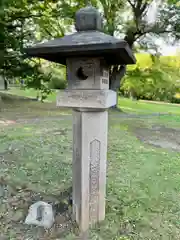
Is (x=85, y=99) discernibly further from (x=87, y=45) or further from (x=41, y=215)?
(x=41, y=215)

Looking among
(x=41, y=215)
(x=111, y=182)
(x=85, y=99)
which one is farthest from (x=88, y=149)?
(x=111, y=182)

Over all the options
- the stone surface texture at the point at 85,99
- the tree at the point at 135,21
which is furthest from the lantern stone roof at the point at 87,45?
the tree at the point at 135,21

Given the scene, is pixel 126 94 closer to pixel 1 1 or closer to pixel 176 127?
pixel 176 127

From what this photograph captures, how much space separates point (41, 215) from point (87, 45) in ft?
6.34

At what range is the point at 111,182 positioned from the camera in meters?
3.81

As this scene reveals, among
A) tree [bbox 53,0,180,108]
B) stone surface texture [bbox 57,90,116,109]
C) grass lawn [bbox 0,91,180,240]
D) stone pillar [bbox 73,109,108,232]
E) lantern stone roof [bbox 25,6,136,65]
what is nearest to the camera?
lantern stone roof [bbox 25,6,136,65]

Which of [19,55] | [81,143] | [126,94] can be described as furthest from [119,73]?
[126,94]

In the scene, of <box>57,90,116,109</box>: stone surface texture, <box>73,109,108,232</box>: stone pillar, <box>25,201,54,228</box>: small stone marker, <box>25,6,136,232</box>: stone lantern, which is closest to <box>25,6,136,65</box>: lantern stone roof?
<box>25,6,136,232</box>: stone lantern

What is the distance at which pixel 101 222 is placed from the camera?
2.82m

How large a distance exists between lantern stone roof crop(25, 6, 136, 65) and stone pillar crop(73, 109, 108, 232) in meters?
0.60

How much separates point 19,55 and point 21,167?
7.00 meters

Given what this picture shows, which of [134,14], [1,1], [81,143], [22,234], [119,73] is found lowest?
[22,234]

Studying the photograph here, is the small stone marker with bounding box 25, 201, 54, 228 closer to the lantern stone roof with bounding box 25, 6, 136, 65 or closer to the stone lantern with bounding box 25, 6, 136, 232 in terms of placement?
the stone lantern with bounding box 25, 6, 136, 232

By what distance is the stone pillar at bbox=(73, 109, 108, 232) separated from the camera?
2.53 metres
